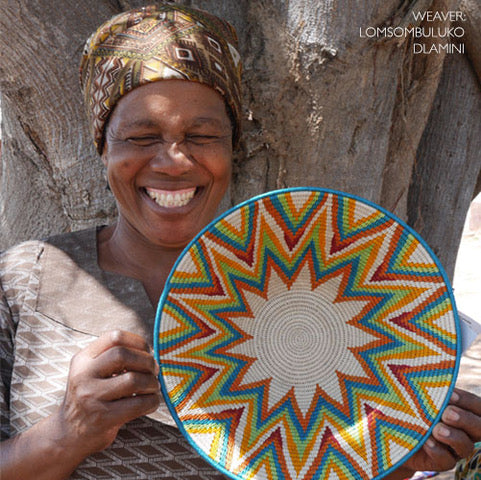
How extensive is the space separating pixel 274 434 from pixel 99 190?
1141mm

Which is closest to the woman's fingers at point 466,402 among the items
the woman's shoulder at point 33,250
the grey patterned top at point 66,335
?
the grey patterned top at point 66,335

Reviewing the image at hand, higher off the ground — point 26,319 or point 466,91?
point 466,91

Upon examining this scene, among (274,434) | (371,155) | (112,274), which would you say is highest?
(371,155)

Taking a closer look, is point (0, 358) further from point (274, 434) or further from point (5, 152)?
point (5, 152)

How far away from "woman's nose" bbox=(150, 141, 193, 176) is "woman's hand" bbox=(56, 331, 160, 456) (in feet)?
1.37

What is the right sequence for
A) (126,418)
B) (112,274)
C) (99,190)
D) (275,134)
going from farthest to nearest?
1. (99,190)
2. (275,134)
3. (112,274)
4. (126,418)

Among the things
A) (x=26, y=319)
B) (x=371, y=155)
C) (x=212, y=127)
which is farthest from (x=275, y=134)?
(x=26, y=319)

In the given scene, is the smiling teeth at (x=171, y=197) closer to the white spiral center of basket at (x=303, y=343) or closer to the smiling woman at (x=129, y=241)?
the smiling woman at (x=129, y=241)

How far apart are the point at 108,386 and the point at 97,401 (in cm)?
4

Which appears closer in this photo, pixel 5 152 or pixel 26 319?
pixel 26 319

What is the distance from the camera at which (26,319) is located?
149cm

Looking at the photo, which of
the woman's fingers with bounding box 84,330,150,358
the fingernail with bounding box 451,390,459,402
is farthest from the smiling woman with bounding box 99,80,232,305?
the fingernail with bounding box 451,390,459,402

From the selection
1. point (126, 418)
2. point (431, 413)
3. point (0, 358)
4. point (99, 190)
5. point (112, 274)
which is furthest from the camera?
point (99, 190)

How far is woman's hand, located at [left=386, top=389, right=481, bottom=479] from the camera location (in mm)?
1278
